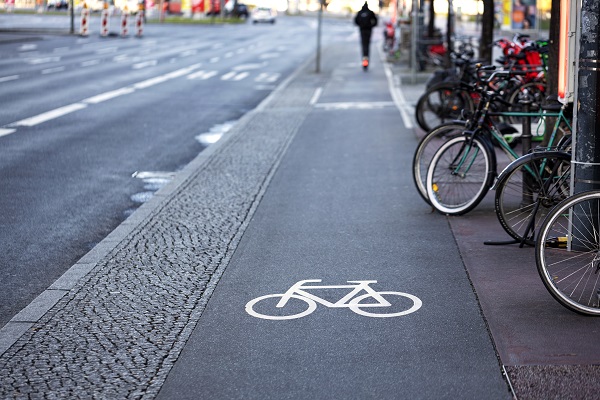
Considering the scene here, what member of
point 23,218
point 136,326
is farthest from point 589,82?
point 23,218

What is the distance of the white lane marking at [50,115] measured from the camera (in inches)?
677

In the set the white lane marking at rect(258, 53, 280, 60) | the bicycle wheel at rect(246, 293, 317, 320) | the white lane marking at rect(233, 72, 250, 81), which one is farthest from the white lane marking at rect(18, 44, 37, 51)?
the bicycle wheel at rect(246, 293, 317, 320)

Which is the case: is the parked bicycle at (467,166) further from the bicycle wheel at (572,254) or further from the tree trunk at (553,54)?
the bicycle wheel at (572,254)

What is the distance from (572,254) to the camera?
262 inches

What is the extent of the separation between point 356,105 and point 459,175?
11.9 meters

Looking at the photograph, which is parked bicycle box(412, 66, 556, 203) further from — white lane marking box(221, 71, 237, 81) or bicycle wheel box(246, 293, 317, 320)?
white lane marking box(221, 71, 237, 81)

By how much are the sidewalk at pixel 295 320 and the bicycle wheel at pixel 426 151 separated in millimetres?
227

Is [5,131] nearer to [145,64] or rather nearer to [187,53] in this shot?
[145,64]

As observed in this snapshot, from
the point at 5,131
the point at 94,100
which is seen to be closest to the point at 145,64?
the point at 94,100

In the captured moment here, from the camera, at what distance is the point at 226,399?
4.95m

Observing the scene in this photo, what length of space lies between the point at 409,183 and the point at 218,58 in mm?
27367

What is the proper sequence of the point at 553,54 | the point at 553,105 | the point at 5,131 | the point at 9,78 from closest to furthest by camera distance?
the point at 553,105
the point at 553,54
the point at 5,131
the point at 9,78

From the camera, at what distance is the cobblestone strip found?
521cm

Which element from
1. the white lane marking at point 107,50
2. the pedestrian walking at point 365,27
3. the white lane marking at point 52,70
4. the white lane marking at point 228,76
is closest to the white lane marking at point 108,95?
the white lane marking at point 228,76
